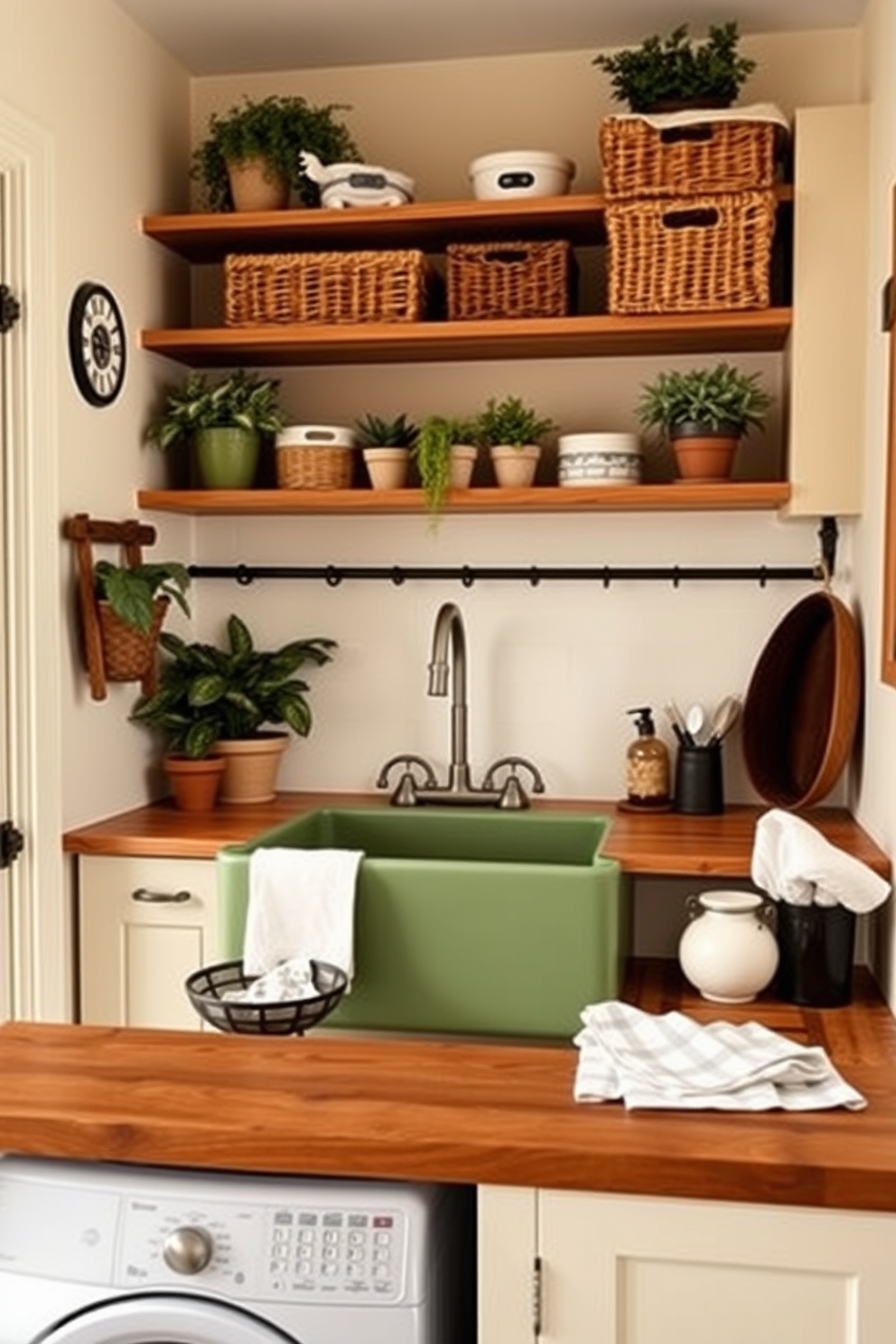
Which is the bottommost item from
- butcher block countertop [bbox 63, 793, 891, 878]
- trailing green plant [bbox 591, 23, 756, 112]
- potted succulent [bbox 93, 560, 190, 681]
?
butcher block countertop [bbox 63, 793, 891, 878]

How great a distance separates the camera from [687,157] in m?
2.74

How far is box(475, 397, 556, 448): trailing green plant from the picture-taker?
2.96m

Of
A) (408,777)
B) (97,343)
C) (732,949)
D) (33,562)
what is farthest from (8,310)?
(732,949)

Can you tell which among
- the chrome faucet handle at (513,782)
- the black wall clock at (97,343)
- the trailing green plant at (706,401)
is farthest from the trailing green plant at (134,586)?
the trailing green plant at (706,401)

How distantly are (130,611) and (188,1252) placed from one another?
4.71 ft

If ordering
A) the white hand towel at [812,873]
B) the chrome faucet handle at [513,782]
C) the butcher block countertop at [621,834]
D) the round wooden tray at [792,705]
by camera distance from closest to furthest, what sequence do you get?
1. the white hand towel at [812,873]
2. the butcher block countertop at [621,834]
3. the round wooden tray at [792,705]
4. the chrome faucet handle at [513,782]

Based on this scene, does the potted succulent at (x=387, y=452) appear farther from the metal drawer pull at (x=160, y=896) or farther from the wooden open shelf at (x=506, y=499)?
the metal drawer pull at (x=160, y=896)

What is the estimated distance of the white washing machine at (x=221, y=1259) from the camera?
1.46 meters

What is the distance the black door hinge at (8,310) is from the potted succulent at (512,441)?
3.03ft

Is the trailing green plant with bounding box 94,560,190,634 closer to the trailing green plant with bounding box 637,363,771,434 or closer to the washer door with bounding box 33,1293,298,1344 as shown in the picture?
the trailing green plant with bounding box 637,363,771,434

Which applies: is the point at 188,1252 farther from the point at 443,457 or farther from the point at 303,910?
the point at 443,457

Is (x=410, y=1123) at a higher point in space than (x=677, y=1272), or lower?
higher

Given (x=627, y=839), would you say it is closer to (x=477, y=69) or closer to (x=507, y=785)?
(x=507, y=785)

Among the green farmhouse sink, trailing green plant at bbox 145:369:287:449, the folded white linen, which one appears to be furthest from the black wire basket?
trailing green plant at bbox 145:369:287:449
